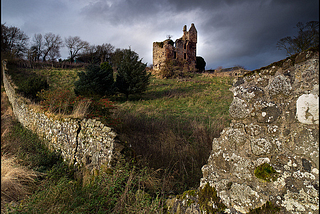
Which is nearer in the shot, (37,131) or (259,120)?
(259,120)

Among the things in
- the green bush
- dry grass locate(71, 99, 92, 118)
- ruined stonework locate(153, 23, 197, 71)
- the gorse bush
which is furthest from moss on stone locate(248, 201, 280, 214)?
ruined stonework locate(153, 23, 197, 71)

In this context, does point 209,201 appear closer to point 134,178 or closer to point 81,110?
point 134,178

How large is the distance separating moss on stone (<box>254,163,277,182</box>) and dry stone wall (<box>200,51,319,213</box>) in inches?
0.5

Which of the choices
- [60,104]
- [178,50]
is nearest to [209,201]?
[60,104]

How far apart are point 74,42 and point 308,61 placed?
145 ft

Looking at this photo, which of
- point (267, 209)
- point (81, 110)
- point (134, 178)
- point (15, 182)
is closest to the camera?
point (267, 209)

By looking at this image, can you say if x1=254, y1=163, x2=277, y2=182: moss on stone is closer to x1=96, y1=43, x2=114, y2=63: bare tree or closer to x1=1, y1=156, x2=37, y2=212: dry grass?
x1=1, y1=156, x2=37, y2=212: dry grass

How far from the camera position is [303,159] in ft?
4.65

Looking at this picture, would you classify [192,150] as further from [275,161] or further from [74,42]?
[74,42]

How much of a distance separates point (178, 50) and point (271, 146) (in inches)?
1200

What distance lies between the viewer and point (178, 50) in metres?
30.1

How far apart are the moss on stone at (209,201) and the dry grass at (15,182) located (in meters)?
3.29

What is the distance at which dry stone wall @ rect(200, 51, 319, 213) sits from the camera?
1.38m

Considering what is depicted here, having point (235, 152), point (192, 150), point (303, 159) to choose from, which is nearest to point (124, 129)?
point (192, 150)
